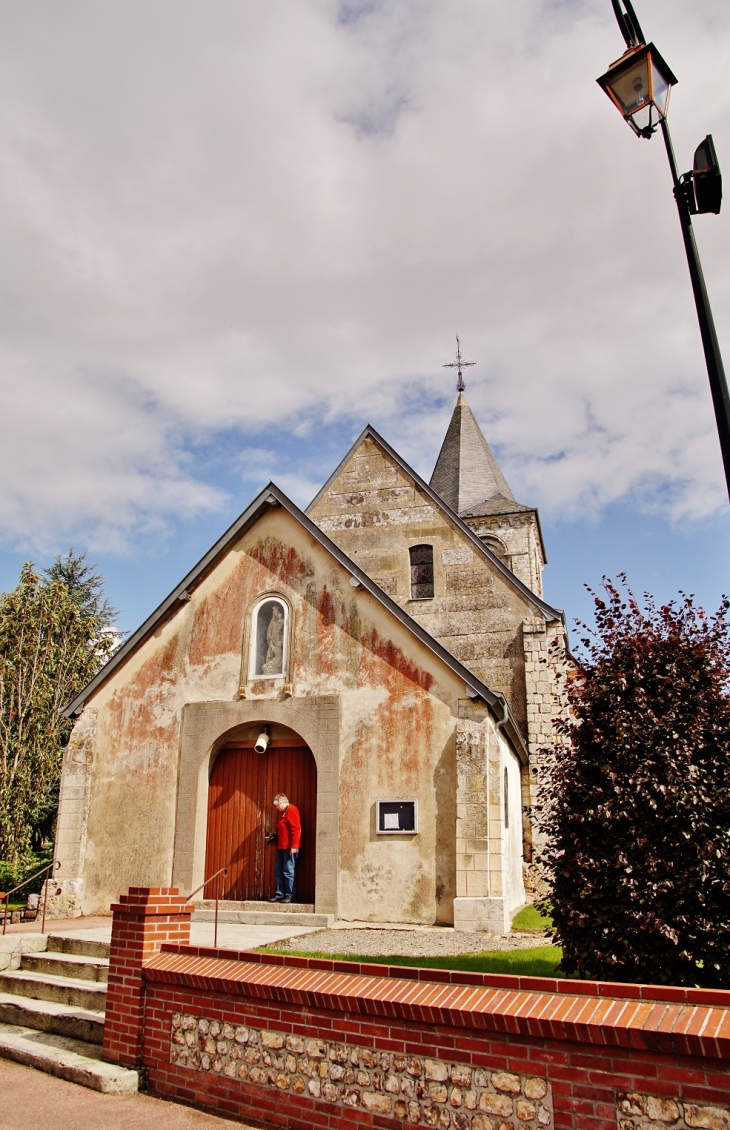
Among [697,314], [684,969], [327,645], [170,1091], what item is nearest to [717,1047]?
[684,969]

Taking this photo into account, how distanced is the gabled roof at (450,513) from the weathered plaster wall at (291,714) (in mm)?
5380

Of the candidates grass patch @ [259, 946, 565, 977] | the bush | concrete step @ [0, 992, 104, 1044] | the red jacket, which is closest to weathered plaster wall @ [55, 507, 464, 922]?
the red jacket

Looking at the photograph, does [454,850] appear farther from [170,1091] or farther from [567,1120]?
[567,1120]

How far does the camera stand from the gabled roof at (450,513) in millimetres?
17609

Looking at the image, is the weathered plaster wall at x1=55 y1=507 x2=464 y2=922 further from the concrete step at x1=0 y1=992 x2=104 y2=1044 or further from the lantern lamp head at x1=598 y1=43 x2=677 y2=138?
the lantern lamp head at x1=598 y1=43 x2=677 y2=138

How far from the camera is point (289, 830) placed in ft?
41.8

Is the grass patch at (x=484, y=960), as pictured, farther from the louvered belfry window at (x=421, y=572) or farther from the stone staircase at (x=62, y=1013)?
the louvered belfry window at (x=421, y=572)

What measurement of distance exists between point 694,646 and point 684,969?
267 cm

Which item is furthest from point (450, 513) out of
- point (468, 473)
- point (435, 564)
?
point (468, 473)

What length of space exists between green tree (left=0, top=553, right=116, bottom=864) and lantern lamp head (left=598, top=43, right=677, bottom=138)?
19738 mm

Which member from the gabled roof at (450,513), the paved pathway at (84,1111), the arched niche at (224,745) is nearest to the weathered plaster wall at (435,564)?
the gabled roof at (450,513)

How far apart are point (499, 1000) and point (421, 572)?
47.0ft

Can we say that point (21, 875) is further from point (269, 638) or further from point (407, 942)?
point (407, 942)

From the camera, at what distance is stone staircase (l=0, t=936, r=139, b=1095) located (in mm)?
6867
